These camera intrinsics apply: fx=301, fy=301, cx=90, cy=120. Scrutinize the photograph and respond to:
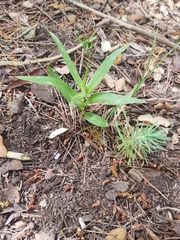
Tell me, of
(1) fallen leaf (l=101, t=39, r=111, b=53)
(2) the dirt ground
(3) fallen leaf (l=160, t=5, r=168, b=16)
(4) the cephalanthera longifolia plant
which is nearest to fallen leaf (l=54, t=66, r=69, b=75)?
(2) the dirt ground

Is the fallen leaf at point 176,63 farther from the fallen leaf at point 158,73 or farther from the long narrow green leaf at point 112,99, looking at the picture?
the long narrow green leaf at point 112,99

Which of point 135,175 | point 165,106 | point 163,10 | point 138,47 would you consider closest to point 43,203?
point 135,175

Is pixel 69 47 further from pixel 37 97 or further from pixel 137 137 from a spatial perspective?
pixel 137 137

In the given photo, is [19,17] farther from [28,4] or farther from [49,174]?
[49,174]

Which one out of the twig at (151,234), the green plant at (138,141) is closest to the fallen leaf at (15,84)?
the green plant at (138,141)

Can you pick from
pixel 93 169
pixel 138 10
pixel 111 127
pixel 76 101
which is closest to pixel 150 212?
pixel 93 169

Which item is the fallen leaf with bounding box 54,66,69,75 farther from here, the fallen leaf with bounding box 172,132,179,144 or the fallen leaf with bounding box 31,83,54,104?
A: the fallen leaf with bounding box 172,132,179,144
